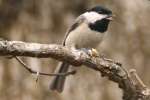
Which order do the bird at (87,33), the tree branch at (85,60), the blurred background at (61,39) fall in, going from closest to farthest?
the tree branch at (85,60)
the bird at (87,33)
the blurred background at (61,39)

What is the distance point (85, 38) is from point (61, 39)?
1993 mm

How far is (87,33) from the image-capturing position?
418 cm

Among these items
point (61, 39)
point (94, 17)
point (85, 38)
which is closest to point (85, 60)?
point (85, 38)

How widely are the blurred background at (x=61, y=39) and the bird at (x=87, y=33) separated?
147 cm

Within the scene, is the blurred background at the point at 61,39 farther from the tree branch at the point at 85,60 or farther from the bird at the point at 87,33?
the tree branch at the point at 85,60

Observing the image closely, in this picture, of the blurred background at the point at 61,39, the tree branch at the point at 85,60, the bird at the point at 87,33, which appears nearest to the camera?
the tree branch at the point at 85,60

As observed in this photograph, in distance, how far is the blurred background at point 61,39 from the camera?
577 centimetres

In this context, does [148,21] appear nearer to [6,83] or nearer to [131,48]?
[131,48]

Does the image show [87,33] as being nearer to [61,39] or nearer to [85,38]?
[85,38]

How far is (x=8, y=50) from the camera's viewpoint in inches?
113

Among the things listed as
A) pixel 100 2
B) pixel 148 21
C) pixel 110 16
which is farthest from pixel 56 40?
pixel 110 16

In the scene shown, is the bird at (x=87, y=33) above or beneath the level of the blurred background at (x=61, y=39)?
beneath

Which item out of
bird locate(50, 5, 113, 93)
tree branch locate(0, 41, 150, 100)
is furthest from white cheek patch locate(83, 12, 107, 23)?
tree branch locate(0, 41, 150, 100)

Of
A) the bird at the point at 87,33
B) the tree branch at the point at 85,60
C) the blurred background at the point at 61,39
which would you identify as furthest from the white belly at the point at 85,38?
the blurred background at the point at 61,39
